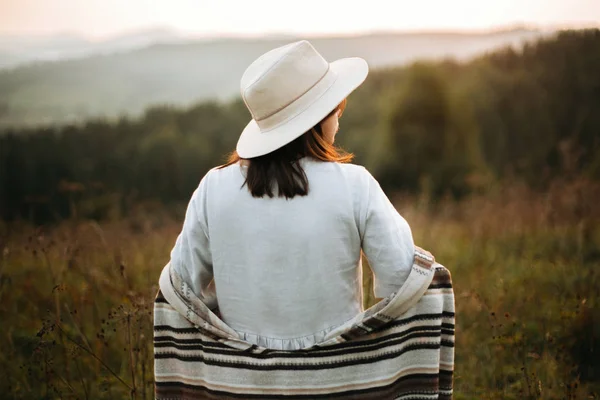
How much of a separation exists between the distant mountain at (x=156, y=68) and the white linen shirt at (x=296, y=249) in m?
5.47

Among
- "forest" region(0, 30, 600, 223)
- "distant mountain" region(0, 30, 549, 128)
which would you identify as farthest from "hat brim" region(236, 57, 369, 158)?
"forest" region(0, 30, 600, 223)

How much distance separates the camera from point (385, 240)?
186cm

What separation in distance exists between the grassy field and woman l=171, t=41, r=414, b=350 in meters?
0.78

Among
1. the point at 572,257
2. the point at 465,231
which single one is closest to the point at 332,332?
the point at 572,257

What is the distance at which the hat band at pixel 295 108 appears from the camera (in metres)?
1.97

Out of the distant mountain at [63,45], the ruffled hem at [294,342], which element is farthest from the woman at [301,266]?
the distant mountain at [63,45]

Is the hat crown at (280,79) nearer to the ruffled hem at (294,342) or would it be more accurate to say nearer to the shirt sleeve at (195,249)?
the shirt sleeve at (195,249)

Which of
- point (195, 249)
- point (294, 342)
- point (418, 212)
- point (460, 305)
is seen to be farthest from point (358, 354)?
point (418, 212)

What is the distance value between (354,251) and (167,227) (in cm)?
501

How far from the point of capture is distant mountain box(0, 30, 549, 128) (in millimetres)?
7945

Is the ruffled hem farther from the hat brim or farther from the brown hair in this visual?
the hat brim

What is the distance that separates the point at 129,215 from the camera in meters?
7.82

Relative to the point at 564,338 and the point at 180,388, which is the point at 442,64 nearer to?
the point at 564,338

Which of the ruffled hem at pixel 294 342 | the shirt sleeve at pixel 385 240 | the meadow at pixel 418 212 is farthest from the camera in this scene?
the meadow at pixel 418 212
